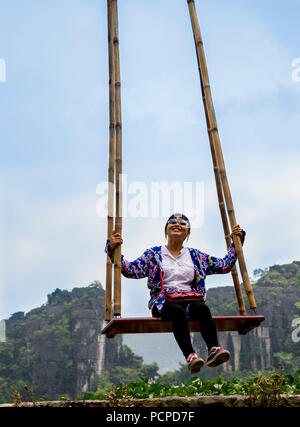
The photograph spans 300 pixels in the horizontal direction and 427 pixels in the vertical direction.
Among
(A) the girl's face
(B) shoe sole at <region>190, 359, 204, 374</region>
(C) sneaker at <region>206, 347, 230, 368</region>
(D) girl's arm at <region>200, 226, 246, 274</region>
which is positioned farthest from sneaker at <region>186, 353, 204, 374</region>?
(A) the girl's face

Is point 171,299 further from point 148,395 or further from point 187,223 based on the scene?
point 148,395

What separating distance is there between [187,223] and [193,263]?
1.40 feet

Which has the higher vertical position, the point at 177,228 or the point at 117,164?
the point at 117,164

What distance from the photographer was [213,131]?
6.22 meters

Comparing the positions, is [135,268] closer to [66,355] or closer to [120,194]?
[120,194]

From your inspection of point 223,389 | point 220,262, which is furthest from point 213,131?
point 223,389

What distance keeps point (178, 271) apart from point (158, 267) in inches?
7.9

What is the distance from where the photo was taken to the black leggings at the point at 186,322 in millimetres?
4977

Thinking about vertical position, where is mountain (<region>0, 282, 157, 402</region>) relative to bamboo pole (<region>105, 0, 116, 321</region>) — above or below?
above

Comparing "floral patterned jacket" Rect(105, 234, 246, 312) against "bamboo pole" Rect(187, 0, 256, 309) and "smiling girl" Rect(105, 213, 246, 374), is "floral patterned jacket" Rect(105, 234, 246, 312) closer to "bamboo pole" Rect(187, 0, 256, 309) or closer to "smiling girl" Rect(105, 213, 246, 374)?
"smiling girl" Rect(105, 213, 246, 374)

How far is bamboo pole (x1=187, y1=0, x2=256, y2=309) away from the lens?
568 centimetres
